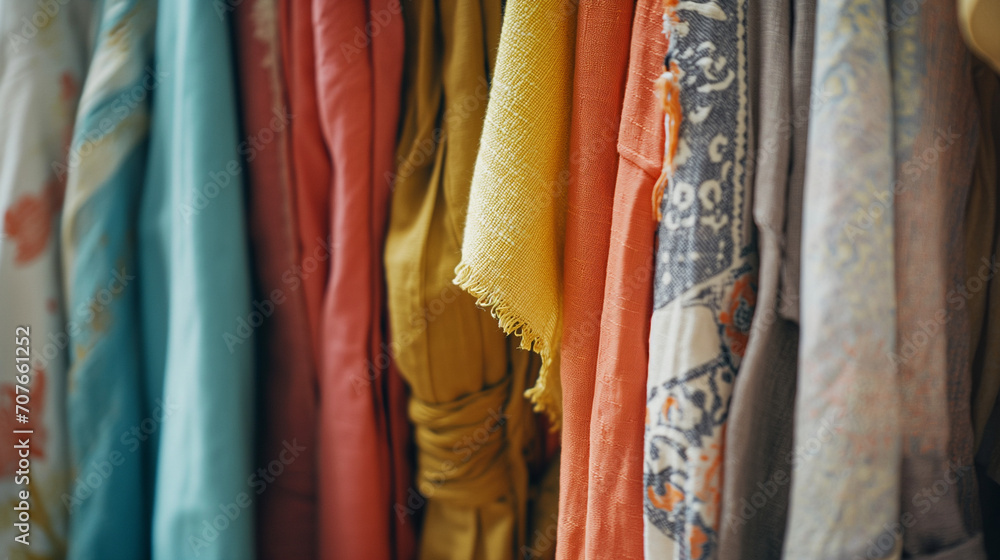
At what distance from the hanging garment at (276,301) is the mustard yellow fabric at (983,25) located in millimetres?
589

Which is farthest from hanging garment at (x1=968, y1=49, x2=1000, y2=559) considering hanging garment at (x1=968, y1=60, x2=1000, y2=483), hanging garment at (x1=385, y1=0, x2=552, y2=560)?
hanging garment at (x1=385, y1=0, x2=552, y2=560)

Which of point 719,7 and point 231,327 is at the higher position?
point 719,7

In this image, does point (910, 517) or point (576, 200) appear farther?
point (576, 200)

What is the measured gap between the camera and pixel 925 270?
42cm

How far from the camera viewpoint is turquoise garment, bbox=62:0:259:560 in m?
0.63

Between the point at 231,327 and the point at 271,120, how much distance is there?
0.23m

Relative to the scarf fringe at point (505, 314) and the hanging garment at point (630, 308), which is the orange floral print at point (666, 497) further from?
the scarf fringe at point (505, 314)

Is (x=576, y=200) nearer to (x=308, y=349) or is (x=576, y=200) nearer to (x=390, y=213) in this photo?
(x=390, y=213)

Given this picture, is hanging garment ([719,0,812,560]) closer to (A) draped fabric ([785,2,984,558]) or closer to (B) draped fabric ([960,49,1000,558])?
(A) draped fabric ([785,2,984,558])

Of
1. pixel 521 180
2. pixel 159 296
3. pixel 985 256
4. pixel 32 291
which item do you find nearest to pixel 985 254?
pixel 985 256

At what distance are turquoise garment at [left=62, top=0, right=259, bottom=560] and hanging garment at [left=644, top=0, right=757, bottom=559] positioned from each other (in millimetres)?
436

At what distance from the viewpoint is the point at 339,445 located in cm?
66

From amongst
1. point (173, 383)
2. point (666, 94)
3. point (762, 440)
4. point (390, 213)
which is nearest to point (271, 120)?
point (390, 213)

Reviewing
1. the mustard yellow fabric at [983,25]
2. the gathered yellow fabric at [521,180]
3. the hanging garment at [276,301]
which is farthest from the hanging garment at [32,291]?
the mustard yellow fabric at [983,25]
